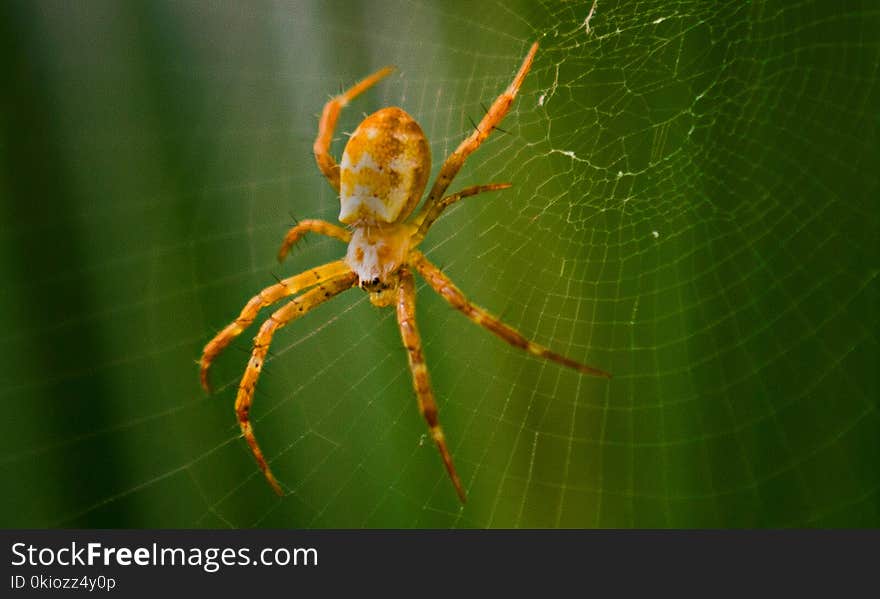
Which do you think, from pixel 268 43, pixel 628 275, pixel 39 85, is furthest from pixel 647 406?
pixel 39 85

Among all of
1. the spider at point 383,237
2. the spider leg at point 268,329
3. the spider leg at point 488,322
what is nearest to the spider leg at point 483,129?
the spider at point 383,237

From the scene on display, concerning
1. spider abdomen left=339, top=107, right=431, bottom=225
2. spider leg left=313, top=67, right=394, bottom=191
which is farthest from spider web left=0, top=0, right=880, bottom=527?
spider abdomen left=339, top=107, right=431, bottom=225

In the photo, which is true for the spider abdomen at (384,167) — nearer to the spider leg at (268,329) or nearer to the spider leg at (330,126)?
the spider leg at (330,126)

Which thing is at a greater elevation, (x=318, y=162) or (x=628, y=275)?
(x=318, y=162)

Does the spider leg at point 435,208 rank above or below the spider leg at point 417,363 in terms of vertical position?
above

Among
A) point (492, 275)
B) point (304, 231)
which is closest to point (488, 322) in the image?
point (492, 275)

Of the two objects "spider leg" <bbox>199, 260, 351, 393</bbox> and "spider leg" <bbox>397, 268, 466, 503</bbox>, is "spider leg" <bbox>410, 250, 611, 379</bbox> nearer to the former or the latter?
"spider leg" <bbox>397, 268, 466, 503</bbox>

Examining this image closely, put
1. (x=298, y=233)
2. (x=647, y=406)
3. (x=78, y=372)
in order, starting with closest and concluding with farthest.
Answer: (x=78, y=372) < (x=647, y=406) < (x=298, y=233)

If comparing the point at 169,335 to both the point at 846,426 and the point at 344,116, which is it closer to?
the point at 344,116
